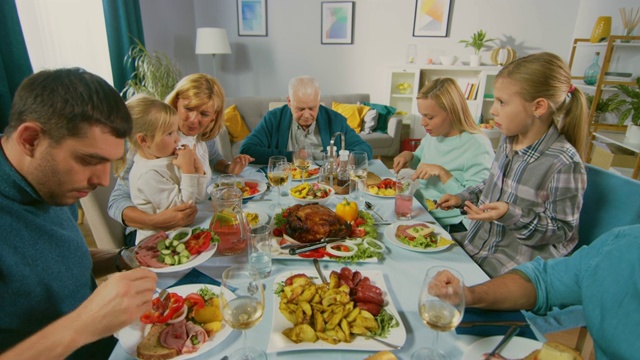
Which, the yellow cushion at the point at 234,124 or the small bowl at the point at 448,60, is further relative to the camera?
the small bowl at the point at 448,60

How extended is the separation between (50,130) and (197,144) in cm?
119

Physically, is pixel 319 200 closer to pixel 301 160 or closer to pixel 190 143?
pixel 301 160

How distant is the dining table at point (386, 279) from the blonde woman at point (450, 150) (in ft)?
1.06

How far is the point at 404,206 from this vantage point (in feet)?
4.90

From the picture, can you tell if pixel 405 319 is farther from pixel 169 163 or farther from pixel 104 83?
pixel 169 163

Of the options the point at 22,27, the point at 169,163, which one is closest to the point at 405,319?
the point at 169,163

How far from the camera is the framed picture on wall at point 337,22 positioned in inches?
213

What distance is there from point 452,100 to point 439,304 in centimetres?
145

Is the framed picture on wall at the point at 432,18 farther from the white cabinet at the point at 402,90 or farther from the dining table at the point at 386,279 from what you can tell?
the dining table at the point at 386,279

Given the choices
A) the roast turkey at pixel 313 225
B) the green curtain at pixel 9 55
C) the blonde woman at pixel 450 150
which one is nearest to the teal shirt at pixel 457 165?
the blonde woman at pixel 450 150

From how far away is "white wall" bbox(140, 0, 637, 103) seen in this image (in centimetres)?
514

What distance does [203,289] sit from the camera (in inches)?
37.2

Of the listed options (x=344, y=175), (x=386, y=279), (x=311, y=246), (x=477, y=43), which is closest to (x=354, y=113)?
(x=477, y=43)

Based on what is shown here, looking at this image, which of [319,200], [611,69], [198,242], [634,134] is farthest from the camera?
[611,69]
